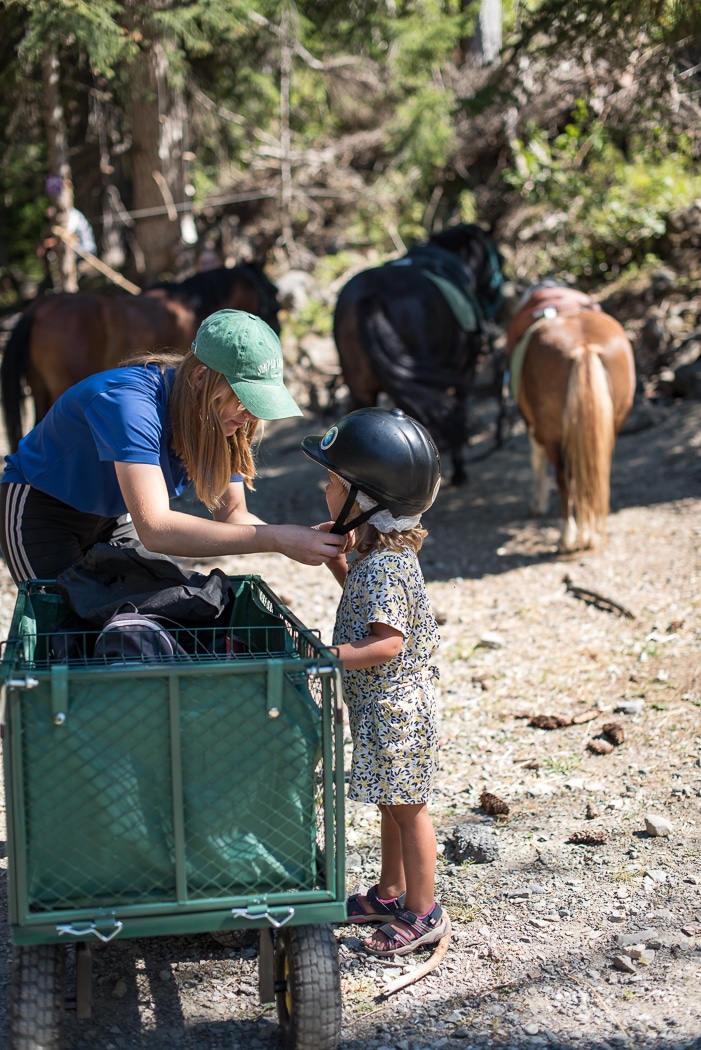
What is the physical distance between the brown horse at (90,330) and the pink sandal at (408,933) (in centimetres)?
555

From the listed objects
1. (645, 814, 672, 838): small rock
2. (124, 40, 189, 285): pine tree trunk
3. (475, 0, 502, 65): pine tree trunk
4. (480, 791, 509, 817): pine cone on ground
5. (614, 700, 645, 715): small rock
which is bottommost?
(645, 814, 672, 838): small rock

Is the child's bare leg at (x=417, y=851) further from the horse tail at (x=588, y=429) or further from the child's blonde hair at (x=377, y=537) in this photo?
the horse tail at (x=588, y=429)

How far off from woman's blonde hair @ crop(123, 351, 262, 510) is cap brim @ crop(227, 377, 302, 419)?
74mm

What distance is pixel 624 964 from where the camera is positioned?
263cm

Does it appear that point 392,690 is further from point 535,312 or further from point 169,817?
point 535,312

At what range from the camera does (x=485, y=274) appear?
348 inches

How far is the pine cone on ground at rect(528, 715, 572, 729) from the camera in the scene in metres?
4.31

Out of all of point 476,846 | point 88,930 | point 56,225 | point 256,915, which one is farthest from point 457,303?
point 88,930

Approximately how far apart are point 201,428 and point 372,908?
148 centimetres

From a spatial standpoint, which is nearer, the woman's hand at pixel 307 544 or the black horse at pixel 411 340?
the woman's hand at pixel 307 544

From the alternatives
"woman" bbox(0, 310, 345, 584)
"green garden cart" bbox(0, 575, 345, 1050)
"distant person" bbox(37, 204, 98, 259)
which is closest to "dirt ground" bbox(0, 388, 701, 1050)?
"green garden cart" bbox(0, 575, 345, 1050)

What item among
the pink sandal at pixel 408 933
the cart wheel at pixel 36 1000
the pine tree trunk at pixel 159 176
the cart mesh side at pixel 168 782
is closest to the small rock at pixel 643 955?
the pink sandal at pixel 408 933

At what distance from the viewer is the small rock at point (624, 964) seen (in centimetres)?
262

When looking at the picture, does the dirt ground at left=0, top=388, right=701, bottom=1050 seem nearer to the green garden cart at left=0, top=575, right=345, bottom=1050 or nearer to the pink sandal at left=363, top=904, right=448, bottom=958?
the pink sandal at left=363, top=904, right=448, bottom=958
